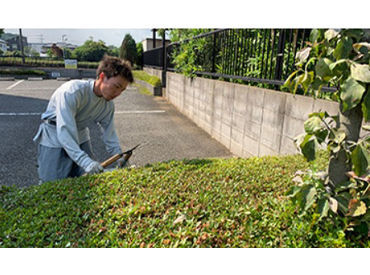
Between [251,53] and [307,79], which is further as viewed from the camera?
[251,53]

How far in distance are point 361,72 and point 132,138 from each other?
17.6ft

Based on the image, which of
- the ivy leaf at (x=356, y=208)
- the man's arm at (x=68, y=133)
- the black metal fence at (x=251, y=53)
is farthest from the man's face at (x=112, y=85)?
the black metal fence at (x=251, y=53)

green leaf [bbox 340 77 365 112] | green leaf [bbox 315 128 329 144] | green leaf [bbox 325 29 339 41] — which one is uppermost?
green leaf [bbox 325 29 339 41]

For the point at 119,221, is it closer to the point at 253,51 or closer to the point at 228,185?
the point at 228,185

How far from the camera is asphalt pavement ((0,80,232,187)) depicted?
4.70 m

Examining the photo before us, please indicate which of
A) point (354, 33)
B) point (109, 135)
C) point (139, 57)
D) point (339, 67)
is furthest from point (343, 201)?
point (139, 57)

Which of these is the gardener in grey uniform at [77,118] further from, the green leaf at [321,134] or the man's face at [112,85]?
the green leaf at [321,134]

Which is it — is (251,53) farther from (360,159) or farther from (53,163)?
(360,159)

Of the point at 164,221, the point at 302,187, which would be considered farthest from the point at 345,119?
the point at 164,221

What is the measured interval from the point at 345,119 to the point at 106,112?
254 centimetres

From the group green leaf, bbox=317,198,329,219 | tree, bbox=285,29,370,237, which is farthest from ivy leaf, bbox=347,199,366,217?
green leaf, bbox=317,198,329,219

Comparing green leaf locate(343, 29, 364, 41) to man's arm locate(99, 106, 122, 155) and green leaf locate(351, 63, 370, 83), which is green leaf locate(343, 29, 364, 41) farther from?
man's arm locate(99, 106, 122, 155)

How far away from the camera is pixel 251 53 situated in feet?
16.8

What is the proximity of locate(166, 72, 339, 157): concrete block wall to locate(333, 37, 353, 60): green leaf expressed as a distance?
5.28ft
